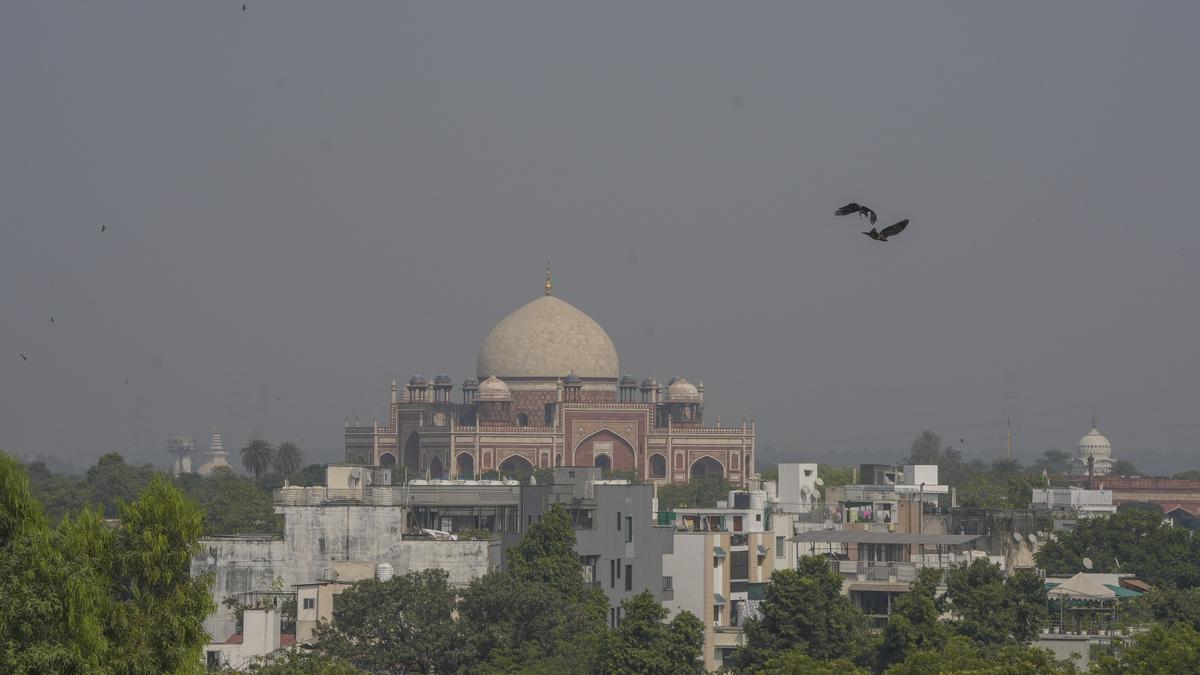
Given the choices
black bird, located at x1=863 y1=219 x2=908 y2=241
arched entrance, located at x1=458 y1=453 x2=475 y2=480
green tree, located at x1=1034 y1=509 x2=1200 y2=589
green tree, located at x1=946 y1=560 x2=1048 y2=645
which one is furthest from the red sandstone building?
black bird, located at x1=863 y1=219 x2=908 y2=241

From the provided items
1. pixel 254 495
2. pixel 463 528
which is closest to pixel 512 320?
pixel 254 495

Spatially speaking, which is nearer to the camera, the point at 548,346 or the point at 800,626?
the point at 800,626

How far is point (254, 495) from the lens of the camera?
96625 millimetres

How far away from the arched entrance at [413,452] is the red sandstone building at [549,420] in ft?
0.18

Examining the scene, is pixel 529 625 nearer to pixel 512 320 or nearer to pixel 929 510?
pixel 929 510

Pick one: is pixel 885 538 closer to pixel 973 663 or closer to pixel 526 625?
pixel 526 625

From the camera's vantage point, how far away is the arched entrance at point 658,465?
13488 centimetres

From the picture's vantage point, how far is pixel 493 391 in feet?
450

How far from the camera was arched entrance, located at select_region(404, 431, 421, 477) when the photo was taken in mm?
136750

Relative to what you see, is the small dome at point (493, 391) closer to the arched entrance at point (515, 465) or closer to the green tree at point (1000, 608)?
the arched entrance at point (515, 465)

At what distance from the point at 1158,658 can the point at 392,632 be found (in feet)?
45.9

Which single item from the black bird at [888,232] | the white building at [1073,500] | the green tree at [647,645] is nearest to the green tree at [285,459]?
the white building at [1073,500]

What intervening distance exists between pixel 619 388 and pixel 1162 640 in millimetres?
103427

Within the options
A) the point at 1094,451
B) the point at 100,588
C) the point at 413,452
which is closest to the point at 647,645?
the point at 100,588
